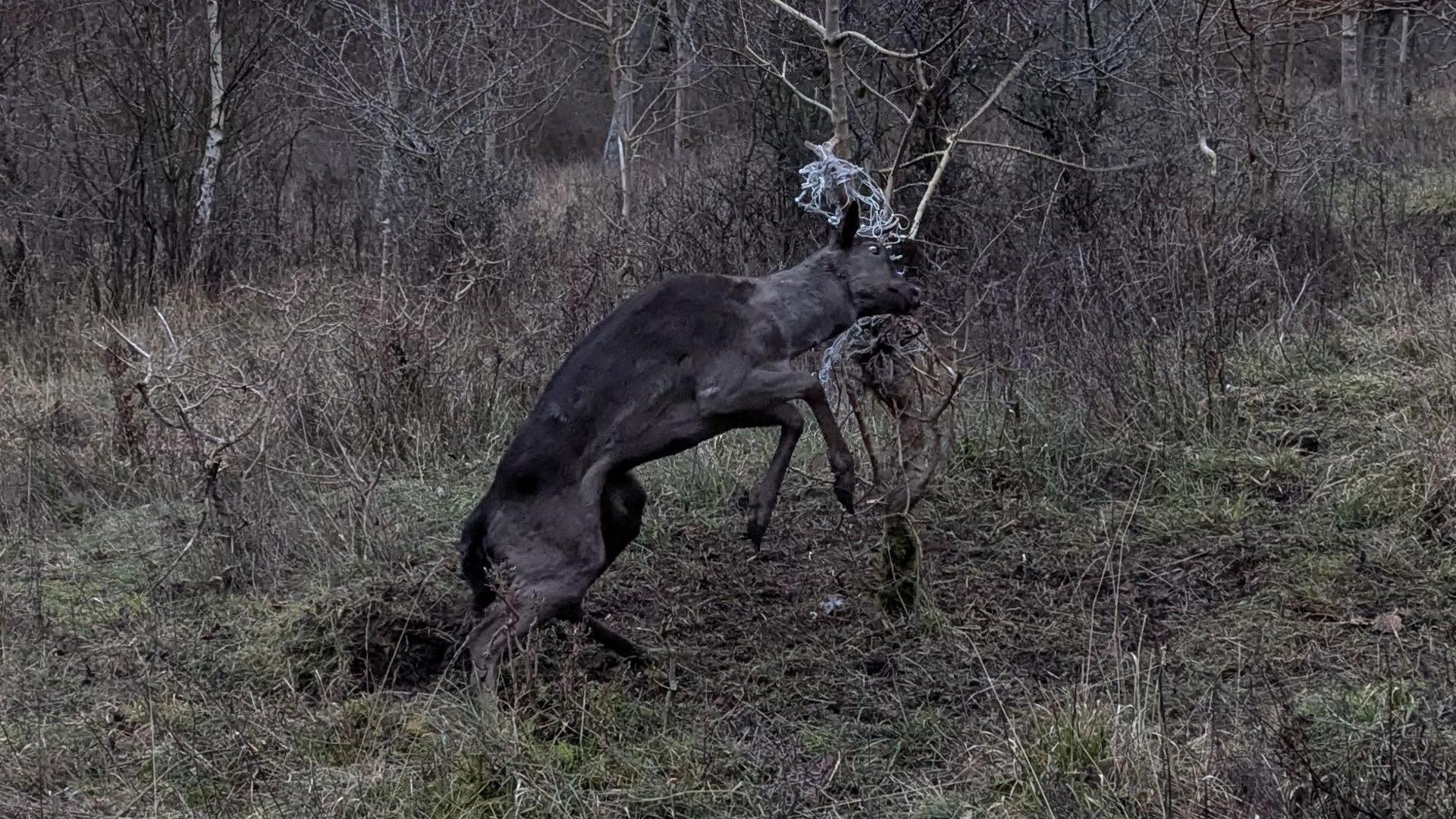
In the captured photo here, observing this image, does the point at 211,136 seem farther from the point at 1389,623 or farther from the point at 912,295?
the point at 1389,623

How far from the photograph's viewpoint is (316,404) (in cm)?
843

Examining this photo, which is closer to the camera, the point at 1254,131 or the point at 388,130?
the point at 1254,131

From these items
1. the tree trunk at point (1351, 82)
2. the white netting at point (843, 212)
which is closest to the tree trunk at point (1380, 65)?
the tree trunk at point (1351, 82)

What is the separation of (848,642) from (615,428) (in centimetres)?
139

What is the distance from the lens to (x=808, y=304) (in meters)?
5.52

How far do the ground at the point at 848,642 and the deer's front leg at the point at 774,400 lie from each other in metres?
0.82

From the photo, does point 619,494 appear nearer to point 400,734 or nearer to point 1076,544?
point 400,734

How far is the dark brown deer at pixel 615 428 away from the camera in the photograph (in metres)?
5.14

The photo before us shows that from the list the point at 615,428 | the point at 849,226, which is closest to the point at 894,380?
the point at 849,226

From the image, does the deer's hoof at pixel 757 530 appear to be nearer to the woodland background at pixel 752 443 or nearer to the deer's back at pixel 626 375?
the deer's back at pixel 626 375

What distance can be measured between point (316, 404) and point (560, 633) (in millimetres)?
3108

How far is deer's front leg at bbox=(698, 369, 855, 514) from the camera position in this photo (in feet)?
17.2

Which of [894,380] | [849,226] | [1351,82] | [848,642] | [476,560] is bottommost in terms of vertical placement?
[848,642]

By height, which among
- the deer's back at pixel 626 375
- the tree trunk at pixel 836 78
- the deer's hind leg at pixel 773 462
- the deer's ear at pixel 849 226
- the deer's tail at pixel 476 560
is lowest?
the deer's tail at pixel 476 560
